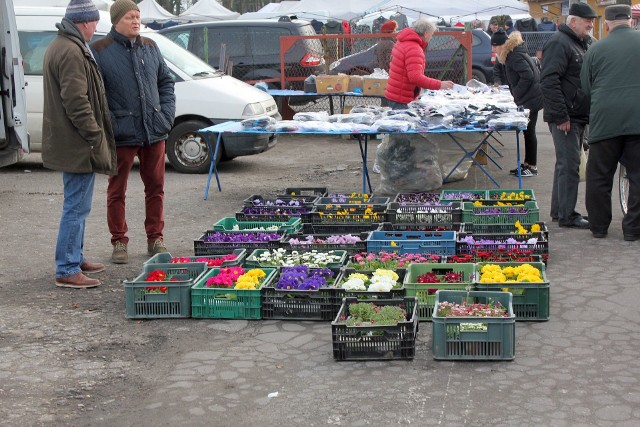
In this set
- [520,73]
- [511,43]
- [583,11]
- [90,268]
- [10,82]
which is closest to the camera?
[90,268]

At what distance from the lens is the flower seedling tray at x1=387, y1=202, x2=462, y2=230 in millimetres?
8711

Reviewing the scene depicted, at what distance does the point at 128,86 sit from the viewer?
7.99 metres

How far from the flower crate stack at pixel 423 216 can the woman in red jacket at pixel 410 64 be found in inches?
103

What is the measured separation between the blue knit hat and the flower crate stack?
118 inches

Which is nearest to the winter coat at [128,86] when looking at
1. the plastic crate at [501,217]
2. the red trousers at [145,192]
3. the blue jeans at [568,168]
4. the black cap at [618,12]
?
the red trousers at [145,192]

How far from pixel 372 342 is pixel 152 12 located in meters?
33.9

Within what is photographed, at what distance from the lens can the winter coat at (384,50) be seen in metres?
17.0

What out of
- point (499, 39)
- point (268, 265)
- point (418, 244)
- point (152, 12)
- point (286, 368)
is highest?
point (152, 12)

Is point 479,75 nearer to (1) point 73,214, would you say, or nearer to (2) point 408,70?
(2) point 408,70

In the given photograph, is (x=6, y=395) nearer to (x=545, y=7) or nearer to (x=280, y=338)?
(x=280, y=338)

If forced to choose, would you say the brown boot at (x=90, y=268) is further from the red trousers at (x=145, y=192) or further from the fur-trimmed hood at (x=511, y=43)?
the fur-trimmed hood at (x=511, y=43)

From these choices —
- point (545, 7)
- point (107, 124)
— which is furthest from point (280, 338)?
point (545, 7)

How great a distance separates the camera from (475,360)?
18.8 ft

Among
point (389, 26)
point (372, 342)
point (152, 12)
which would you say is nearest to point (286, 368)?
point (372, 342)
